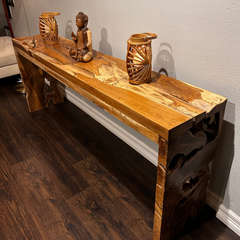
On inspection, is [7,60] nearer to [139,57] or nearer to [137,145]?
[137,145]

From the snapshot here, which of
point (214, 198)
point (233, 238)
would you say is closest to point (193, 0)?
point (214, 198)

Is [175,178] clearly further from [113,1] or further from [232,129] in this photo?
[113,1]

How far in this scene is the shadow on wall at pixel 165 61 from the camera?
1291mm

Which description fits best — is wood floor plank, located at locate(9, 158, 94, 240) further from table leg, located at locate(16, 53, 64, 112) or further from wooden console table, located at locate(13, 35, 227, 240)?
table leg, located at locate(16, 53, 64, 112)

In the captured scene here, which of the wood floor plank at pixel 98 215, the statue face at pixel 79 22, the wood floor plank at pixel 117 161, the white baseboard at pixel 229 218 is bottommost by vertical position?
the wood floor plank at pixel 117 161

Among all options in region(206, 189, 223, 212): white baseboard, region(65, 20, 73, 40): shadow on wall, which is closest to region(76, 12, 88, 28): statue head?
region(65, 20, 73, 40): shadow on wall

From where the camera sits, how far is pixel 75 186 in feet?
5.16

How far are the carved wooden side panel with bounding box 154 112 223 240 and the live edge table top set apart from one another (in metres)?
0.07

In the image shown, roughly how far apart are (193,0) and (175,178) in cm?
80

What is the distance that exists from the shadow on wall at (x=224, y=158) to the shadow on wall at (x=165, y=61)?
0.38m

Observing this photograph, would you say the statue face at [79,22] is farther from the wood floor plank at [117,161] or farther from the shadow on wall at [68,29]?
the wood floor plank at [117,161]

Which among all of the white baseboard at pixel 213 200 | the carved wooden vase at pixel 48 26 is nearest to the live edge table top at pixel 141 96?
the carved wooden vase at pixel 48 26

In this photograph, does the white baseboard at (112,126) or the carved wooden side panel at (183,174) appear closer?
the carved wooden side panel at (183,174)

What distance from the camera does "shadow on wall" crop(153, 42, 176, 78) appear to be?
1.29 meters
